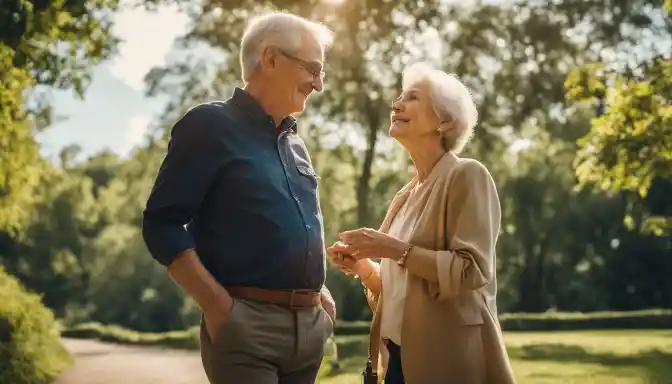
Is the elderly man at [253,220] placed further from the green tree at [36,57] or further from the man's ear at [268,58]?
the green tree at [36,57]

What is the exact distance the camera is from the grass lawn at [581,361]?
13.4 m

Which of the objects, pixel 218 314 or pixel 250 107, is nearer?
pixel 218 314

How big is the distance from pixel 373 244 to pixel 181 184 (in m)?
0.68

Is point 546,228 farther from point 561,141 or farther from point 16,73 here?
point 16,73

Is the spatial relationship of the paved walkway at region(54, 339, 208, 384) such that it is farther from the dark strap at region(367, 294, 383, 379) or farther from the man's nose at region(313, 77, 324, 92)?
the man's nose at region(313, 77, 324, 92)

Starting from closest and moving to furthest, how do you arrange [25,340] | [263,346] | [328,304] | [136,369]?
[263,346] < [328,304] < [25,340] < [136,369]

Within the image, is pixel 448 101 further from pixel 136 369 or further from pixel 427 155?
pixel 136 369

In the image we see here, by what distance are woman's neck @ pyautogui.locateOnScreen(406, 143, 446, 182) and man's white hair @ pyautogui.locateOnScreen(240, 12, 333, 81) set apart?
52cm

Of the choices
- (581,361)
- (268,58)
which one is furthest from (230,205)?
(581,361)

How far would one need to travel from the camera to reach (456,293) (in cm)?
292

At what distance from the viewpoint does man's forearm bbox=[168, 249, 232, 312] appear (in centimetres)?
261

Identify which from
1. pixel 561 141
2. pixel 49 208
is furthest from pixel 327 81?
pixel 49 208

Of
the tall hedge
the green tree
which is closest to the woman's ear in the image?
the green tree

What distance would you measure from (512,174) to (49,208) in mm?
21229
